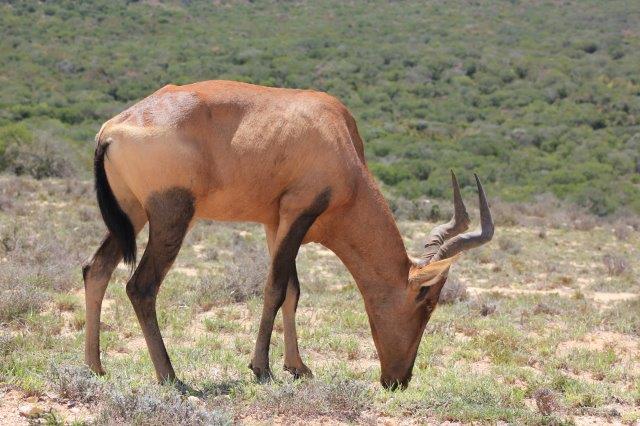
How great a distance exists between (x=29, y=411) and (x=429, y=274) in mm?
3117

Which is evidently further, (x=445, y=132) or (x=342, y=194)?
(x=445, y=132)

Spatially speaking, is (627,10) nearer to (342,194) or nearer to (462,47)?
(462,47)

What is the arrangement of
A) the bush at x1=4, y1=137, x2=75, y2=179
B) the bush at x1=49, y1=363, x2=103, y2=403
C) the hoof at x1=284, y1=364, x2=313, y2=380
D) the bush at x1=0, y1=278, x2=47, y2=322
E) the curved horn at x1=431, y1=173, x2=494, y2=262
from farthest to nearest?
the bush at x1=4, y1=137, x2=75, y2=179
the bush at x1=0, y1=278, x2=47, y2=322
the hoof at x1=284, y1=364, x2=313, y2=380
the curved horn at x1=431, y1=173, x2=494, y2=262
the bush at x1=49, y1=363, x2=103, y2=403

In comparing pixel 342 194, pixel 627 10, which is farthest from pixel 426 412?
pixel 627 10

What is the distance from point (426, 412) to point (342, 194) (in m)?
1.80

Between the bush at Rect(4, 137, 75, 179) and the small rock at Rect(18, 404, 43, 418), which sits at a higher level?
the small rock at Rect(18, 404, 43, 418)

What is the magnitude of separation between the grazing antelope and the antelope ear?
12mm

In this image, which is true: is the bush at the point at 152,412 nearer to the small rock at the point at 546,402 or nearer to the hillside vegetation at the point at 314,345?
the hillside vegetation at the point at 314,345

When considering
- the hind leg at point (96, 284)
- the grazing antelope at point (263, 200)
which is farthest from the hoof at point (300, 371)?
the hind leg at point (96, 284)

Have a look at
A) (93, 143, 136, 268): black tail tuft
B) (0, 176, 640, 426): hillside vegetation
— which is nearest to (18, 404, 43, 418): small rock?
(0, 176, 640, 426): hillside vegetation

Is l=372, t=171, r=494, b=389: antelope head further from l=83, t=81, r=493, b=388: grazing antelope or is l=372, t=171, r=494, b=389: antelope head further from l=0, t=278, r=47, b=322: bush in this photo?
l=0, t=278, r=47, b=322: bush

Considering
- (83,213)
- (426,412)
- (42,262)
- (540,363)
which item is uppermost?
(426,412)

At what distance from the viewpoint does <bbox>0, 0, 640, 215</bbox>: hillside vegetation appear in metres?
30.8

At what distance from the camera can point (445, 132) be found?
37.8 m
